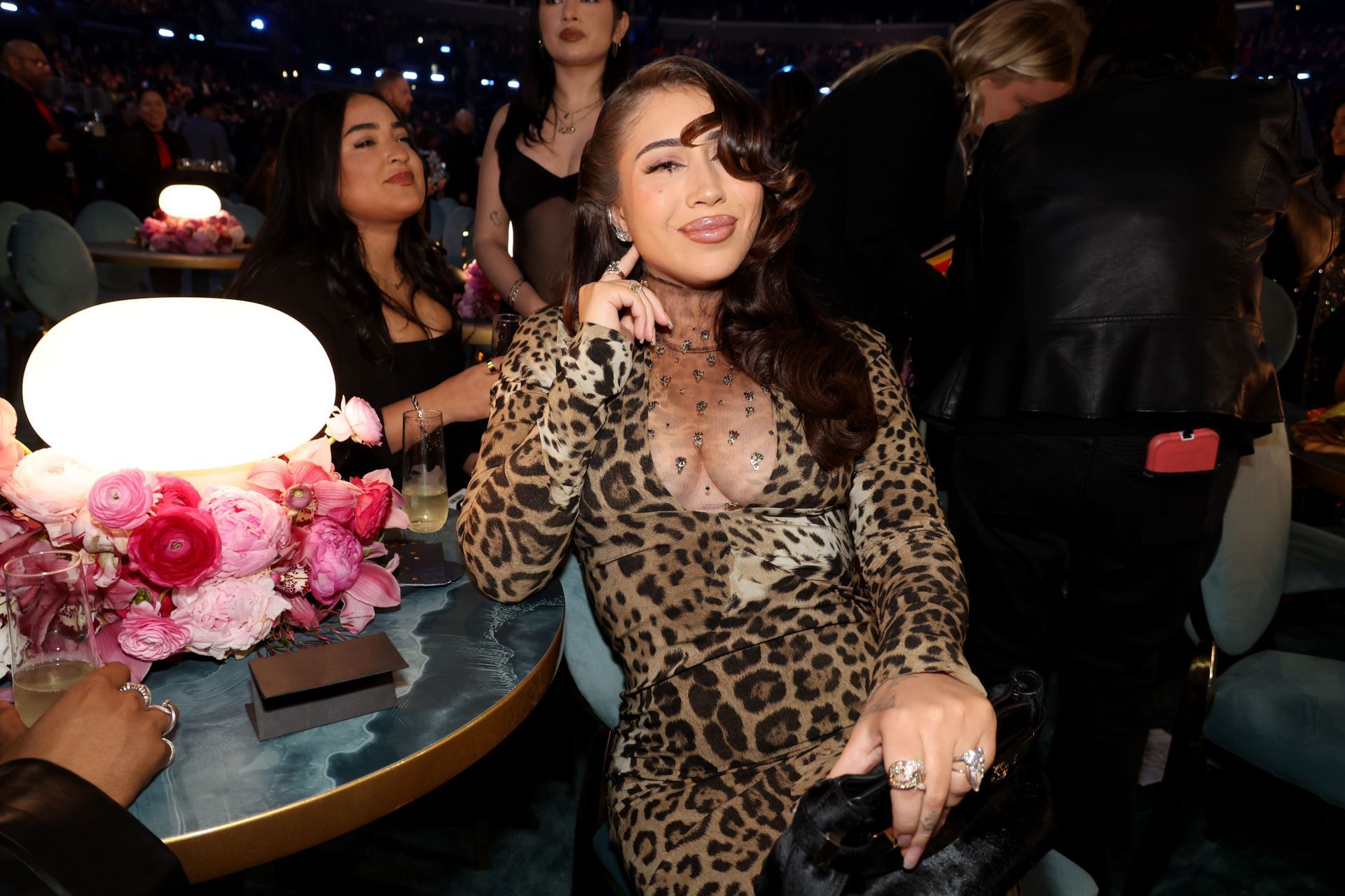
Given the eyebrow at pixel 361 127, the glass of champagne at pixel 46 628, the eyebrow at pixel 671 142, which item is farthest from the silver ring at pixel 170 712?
the eyebrow at pixel 361 127

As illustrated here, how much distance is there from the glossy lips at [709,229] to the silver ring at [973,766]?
3.24 ft

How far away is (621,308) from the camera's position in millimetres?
1594

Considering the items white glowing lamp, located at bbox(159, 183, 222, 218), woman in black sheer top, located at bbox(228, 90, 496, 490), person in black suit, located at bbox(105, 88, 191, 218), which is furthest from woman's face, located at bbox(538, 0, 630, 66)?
person in black suit, located at bbox(105, 88, 191, 218)

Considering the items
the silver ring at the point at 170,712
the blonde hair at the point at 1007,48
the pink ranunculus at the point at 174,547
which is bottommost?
the silver ring at the point at 170,712

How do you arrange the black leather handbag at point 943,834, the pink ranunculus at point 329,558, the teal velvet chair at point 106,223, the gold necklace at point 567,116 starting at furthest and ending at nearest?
the teal velvet chair at point 106,223
the gold necklace at point 567,116
the pink ranunculus at point 329,558
the black leather handbag at point 943,834

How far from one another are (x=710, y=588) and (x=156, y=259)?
17.1ft

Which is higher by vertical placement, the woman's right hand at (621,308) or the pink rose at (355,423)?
the woman's right hand at (621,308)

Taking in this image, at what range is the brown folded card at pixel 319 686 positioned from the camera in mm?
1219

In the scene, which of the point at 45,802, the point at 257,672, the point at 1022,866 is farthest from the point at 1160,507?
the point at 45,802

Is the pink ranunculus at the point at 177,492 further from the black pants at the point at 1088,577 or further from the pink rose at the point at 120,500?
the black pants at the point at 1088,577

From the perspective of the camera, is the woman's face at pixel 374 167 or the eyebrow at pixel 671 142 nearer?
the eyebrow at pixel 671 142

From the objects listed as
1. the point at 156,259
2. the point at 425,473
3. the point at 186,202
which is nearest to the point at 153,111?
the point at 186,202

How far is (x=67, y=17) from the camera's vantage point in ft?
54.7

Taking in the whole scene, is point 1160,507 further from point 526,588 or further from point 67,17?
point 67,17
